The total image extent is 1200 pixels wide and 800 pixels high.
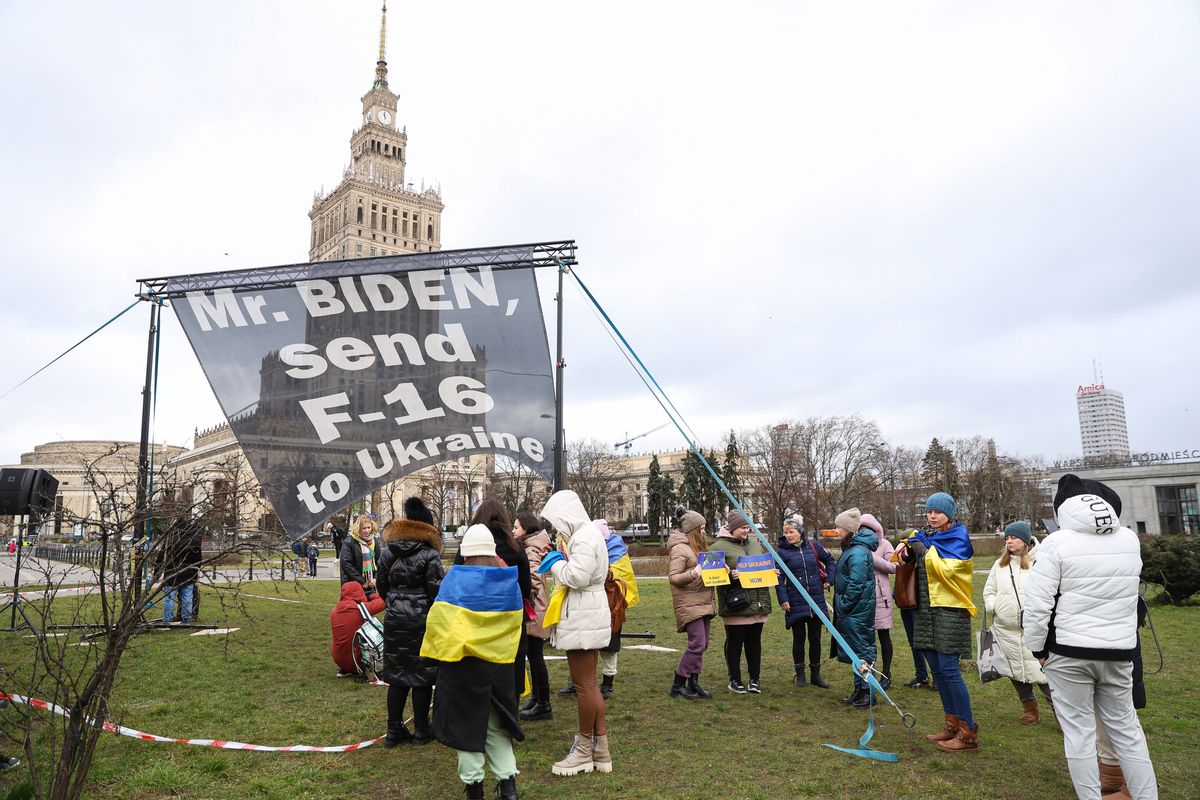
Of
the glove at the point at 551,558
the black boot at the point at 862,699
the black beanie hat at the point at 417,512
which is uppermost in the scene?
the black beanie hat at the point at 417,512

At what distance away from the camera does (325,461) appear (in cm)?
873

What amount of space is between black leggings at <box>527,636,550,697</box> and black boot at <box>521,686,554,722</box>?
0.03 m

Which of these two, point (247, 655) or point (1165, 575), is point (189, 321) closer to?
point (247, 655)

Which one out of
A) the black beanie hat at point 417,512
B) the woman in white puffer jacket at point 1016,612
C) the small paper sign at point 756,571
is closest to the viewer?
the black beanie hat at point 417,512

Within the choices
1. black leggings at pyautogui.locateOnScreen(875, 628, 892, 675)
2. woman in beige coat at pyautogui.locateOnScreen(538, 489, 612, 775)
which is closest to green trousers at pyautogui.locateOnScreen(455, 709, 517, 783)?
woman in beige coat at pyautogui.locateOnScreen(538, 489, 612, 775)

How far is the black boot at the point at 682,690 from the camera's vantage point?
730cm

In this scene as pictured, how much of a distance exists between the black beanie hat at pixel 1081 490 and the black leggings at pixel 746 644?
345cm

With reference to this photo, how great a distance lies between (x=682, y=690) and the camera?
24.1 feet

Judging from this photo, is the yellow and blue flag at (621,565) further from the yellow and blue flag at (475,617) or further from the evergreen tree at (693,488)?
the evergreen tree at (693,488)

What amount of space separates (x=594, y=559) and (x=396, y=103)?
378ft

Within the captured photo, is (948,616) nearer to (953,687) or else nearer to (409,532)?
(953,687)

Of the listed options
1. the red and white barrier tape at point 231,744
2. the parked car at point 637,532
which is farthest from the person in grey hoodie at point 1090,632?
the parked car at point 637,532

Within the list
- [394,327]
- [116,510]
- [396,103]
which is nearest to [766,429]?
[394,327]

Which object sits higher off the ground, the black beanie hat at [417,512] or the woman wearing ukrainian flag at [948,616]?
the black beanie hat at [417,512]
